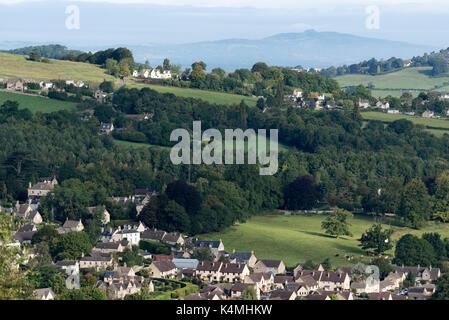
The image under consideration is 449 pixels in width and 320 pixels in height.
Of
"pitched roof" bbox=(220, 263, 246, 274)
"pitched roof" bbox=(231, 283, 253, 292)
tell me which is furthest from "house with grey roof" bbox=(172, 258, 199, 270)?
"pitched roof" bbox=(231, 283, 253, 292)

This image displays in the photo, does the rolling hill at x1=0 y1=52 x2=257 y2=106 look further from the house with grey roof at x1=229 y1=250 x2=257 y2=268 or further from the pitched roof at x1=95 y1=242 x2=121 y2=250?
the pitched roof at x1=95 y1=242 x2=121 y2=250

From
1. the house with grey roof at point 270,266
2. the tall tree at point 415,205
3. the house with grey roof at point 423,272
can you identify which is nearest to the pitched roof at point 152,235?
the house with grey roof at point 270,266

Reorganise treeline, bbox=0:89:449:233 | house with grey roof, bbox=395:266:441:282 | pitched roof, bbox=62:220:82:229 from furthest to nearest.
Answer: treeline, bbox=0:89:449:233
pitched roof, bbox=62:220:82:229
house with grey roof, bbox=395:266:441:282

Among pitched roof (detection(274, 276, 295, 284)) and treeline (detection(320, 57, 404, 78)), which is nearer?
pitched roof (detection(274, 276, 295, 284))

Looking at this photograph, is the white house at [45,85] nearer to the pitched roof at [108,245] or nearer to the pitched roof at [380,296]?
the pitched roof at [108,245]

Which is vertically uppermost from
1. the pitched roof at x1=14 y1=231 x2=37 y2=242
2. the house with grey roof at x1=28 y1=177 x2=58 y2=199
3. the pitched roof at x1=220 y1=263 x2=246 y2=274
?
the house with grey roof at x1=28 y1=177 x2=58 y2=199

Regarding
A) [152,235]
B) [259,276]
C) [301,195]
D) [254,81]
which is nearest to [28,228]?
[152,235]

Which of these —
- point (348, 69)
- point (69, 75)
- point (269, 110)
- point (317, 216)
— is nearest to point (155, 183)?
point (317, 216)
